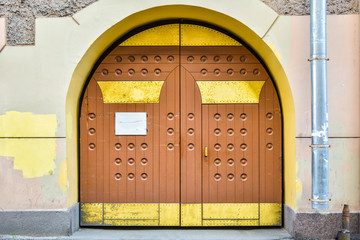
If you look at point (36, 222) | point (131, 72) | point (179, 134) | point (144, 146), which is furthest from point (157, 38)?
point (36, 222)

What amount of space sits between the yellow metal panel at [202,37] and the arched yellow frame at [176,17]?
0.13 metres

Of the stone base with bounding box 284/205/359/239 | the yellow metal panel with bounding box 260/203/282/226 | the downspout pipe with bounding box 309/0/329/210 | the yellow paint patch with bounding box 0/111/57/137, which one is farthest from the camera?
the yellow metal panel with bounding box 260/203/282/226

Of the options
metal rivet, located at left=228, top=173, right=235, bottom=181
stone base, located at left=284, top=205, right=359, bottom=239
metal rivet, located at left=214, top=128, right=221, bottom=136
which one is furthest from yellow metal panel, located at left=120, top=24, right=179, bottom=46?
stone base, located at left=284, top=205, right=359, bottom=239

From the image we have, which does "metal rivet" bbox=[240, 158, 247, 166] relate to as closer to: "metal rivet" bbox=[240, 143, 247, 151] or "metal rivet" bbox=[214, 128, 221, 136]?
"metal rivet" bbox=[240, 143, 247, 151]

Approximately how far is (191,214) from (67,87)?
2.66m

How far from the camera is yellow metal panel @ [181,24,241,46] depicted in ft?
16.1

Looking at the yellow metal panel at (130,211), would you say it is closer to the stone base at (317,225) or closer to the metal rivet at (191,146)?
the metal rivet at (191,146)

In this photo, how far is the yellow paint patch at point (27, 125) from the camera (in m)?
4.45

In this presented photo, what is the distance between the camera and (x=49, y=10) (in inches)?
175

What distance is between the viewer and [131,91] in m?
4.91

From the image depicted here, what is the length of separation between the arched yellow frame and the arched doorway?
0.13m

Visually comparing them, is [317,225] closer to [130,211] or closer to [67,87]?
[130,211]

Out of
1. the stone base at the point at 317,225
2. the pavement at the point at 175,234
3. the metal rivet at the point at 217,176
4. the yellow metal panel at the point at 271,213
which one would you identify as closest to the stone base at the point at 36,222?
the pavement at the point at 175,234

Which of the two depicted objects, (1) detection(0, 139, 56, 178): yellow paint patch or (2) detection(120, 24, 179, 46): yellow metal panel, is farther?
(2) detection(120, 24, 179, 46): yellow metal panel
